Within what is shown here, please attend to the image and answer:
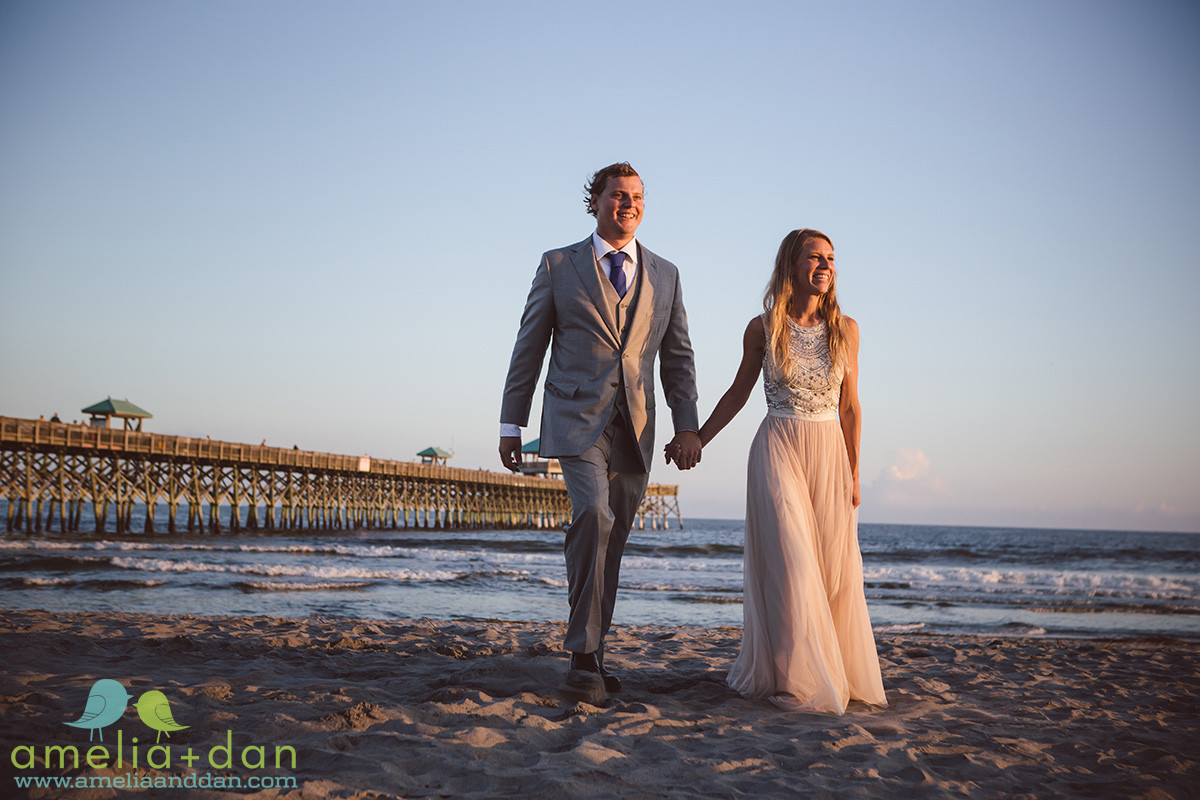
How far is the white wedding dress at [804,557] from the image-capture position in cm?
337

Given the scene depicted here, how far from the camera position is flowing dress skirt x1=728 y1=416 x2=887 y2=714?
3.35 metres

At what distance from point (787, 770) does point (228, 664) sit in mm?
2898

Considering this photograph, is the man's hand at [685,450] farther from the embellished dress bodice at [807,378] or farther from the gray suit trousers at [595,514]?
the embellished dress bodice at [807,378]

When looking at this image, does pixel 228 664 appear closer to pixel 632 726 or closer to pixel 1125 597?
pixel 632 726

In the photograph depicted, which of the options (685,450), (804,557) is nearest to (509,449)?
(685,450)

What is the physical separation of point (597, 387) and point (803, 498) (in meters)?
1.09

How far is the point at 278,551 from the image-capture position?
Answer: 60.3 feet

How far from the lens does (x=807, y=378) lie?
3.71 metres

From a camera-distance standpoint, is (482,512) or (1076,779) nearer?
(1076,779)

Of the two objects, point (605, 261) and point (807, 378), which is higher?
point (605, 261)

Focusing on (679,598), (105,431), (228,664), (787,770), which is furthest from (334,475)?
(787,770)

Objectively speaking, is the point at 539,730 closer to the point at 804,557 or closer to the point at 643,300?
the point at 804,557

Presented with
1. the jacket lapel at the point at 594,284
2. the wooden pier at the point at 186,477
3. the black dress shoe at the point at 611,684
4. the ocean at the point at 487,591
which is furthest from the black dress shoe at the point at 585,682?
the wooden pier at the point at 186,477

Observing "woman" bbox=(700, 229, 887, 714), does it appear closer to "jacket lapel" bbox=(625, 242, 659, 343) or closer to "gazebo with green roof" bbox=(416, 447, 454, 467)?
"jacket lapel" bbox=(625, 242, 659, 343)
